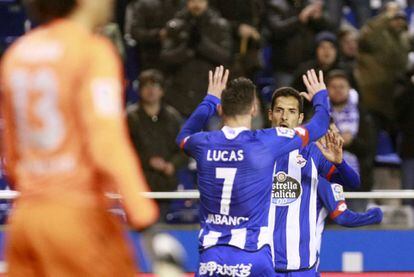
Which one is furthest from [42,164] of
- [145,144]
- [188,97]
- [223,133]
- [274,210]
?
[188,97]

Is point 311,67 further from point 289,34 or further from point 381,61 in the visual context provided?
point 381,61

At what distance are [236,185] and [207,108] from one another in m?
0.69

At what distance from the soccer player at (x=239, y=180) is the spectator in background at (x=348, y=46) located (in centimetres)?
499

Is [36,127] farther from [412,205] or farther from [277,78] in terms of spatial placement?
[277,78]

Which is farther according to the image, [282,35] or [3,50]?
[3,50]

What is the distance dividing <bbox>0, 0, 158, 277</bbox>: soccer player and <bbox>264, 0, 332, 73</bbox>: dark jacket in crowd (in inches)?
287

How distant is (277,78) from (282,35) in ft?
1.45

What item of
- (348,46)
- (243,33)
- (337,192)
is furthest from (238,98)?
(348,46)

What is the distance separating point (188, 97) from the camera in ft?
35.2

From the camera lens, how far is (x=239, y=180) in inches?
240

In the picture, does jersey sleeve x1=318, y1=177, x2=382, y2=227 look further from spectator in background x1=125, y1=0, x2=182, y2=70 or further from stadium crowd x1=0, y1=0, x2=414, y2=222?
spectator in background x1=125, y1=0, x2=182, y2=70

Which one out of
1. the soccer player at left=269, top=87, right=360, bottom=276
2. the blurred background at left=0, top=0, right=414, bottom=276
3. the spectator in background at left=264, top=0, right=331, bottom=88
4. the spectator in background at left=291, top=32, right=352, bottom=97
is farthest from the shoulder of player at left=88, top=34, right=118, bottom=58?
the spectator in background at left=264, top=0, right=331, bottom=88

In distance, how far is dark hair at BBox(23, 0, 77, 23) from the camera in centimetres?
380

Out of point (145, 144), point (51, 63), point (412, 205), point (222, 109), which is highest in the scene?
point (51, 63)
